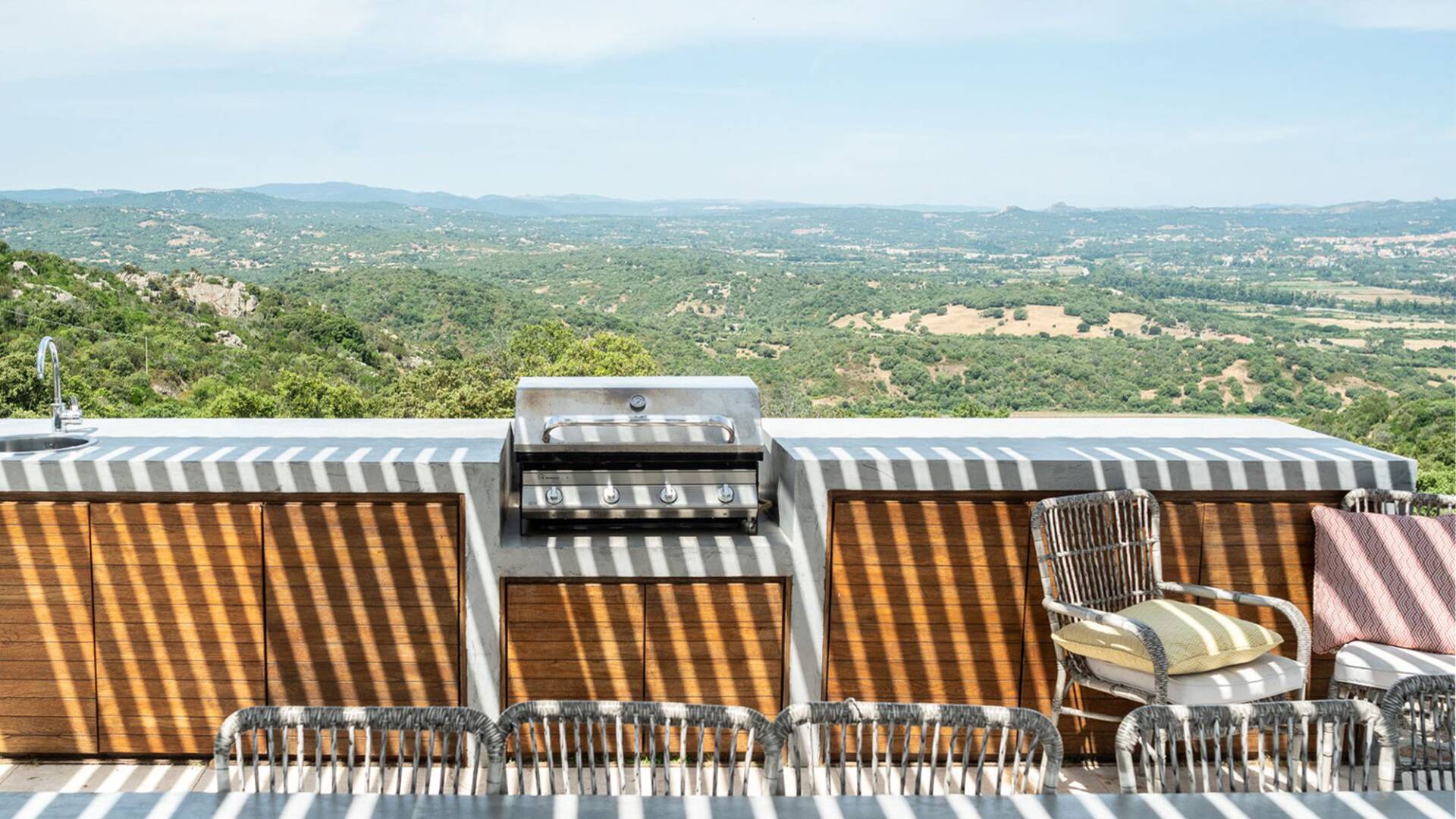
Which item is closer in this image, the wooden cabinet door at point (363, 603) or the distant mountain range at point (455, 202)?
the wooden cabinet door at point (363, 603)

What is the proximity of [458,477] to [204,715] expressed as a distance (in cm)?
98

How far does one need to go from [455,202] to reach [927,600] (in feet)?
73.0

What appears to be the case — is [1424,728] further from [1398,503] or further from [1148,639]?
[1398,503]

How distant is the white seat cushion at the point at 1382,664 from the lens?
292 centimetres

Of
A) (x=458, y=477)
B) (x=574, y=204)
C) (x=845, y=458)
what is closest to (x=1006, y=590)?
(x=845, y=458)

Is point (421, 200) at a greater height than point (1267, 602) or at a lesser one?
lesser

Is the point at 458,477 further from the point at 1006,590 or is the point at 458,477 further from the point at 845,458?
the point at 1006,590

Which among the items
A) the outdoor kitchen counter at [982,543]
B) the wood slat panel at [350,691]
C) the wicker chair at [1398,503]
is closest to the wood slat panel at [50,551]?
the wood slat panel at [350,691]

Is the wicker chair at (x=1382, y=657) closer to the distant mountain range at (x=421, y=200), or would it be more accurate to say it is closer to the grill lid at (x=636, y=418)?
the grill lid at (x=636, y=418)

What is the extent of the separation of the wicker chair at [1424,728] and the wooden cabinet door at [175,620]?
104 inches

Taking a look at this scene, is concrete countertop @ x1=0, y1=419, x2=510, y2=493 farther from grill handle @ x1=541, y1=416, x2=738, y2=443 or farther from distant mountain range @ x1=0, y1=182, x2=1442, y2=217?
distant mountain range @ x1=0, y1=182, x2=1442, y2=217

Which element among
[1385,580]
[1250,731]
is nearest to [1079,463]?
[1385,580]

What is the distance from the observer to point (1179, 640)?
287cm

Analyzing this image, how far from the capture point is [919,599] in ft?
10.6
